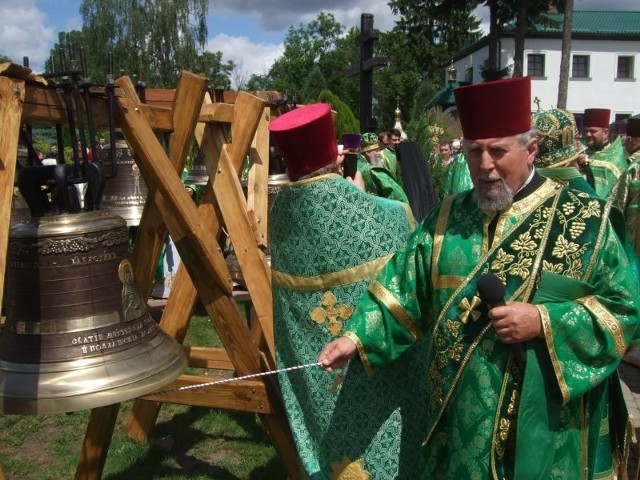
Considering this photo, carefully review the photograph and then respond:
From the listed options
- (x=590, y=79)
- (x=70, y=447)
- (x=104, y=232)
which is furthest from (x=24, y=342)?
(x=590, y=79)

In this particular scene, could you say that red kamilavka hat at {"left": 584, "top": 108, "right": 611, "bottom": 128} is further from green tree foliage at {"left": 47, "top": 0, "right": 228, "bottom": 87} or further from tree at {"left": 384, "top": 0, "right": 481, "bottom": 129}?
tree at {"left": 384, "top": 0, "right": 481, "bottom": 129}

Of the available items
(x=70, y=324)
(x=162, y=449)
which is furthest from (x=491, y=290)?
(x=162, y=449)

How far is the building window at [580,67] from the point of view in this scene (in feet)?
147

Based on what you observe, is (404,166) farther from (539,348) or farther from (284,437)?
(539,348)

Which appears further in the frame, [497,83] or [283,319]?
[283,319]

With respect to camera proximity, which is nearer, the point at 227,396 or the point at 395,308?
the point at 395,308

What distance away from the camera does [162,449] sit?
4.71 metres

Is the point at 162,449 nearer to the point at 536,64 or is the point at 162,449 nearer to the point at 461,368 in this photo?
the point at 461,368

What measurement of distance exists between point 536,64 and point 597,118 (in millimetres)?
39447

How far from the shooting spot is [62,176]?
213 centimetres

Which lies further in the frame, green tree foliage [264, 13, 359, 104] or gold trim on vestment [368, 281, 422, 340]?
green tree foliage [264, 13, 359, 104]

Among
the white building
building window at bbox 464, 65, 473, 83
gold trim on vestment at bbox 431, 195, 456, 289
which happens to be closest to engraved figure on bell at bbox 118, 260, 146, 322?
gold trim on vestment at bbox 431, 195, 456, 289

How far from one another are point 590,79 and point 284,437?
150 feet

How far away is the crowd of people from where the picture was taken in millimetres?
2227
